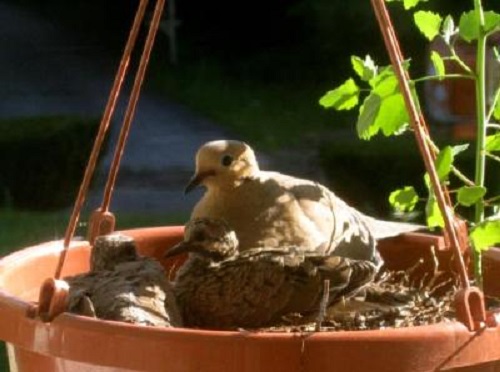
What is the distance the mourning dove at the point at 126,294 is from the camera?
1586mm

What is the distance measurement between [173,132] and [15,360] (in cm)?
910

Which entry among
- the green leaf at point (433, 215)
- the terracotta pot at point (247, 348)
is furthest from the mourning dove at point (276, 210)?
the terracotta pot at point (247, 348)

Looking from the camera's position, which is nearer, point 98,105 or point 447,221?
point 447,221

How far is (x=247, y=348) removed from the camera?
137 cm

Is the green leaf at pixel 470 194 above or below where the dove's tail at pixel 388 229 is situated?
above

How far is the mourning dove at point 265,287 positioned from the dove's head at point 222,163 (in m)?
0.50

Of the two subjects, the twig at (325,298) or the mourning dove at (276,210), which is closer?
the twig at (325,298)

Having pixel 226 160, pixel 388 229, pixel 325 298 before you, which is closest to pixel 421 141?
pixel 325 298

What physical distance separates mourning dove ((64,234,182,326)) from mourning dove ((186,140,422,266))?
0.79ft

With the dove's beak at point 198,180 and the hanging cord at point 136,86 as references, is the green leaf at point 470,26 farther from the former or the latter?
the dove's beak at point 198,180

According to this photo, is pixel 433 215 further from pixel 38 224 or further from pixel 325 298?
pixel 38 224

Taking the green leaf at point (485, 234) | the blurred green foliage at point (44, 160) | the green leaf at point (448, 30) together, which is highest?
the green leaf at point (448, 30)

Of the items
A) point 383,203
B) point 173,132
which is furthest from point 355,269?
point 173,132

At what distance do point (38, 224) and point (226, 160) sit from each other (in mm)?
4638
